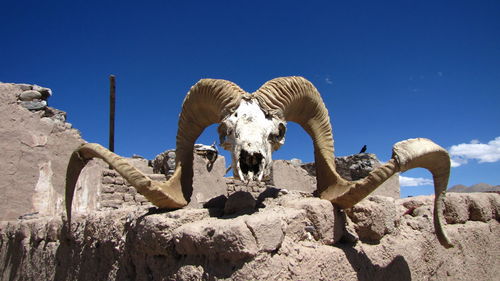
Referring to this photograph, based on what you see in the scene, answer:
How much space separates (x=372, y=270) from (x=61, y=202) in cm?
608

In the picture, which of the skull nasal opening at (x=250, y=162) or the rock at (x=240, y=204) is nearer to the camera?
the skull nasal opening at (x=250, y=162)

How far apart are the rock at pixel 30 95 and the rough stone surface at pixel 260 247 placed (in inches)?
118

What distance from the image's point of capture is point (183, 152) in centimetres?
362

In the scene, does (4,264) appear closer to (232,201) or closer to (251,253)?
(232,201)

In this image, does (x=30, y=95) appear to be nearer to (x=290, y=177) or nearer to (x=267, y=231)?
(x=267, y=231)

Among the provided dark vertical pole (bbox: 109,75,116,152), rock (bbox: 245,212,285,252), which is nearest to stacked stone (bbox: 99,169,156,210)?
dark vertical pole (bbox: 109,75,116,152)

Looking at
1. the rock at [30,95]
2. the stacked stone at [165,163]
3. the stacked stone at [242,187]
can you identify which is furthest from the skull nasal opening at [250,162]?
the rock at [30,95]

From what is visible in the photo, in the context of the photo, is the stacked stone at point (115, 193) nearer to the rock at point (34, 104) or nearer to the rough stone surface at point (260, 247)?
the rough stone surface at point (260, 247)

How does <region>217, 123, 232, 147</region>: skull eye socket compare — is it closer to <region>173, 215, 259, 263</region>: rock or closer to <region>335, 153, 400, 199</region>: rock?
<region>173, 215, 259, 263</region>: rock

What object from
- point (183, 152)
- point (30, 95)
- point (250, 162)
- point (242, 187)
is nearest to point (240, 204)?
point (250, 162)

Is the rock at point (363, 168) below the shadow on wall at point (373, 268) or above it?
above

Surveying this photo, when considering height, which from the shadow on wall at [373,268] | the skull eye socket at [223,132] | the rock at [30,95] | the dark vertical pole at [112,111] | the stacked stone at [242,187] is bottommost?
the shadow on wall at [373,268]

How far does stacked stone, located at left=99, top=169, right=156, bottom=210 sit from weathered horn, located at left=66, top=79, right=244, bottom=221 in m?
3.05

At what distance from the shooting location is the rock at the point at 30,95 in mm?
6613
